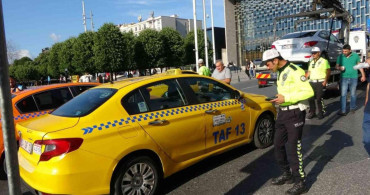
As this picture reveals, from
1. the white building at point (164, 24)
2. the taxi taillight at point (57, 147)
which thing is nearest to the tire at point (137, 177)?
the taxi taillight at point (57, 147)

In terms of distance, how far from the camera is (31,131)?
3.30 metres

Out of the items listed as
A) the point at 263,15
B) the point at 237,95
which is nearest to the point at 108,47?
the point at 263,15

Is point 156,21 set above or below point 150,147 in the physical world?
above

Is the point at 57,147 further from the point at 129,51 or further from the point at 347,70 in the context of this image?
the point at 129,51

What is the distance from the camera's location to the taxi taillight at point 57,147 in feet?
9.91

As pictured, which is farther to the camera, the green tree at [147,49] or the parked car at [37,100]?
the green tree at [147,49]

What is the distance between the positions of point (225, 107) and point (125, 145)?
184 centimetres

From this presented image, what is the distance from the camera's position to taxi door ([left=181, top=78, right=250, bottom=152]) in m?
4.35

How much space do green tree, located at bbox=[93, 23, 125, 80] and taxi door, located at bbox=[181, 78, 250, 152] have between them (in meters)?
32.4

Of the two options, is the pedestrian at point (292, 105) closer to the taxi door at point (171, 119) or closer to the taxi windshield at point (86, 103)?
the taxi door at point (171, 119)

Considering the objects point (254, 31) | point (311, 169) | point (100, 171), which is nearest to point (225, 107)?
point (311, 169)

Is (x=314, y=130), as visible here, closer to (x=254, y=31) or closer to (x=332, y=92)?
(x=332, y=92)

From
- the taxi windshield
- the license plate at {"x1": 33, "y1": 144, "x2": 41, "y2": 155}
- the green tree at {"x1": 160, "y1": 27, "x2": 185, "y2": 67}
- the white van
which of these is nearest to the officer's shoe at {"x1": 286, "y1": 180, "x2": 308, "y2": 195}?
the taxi windshield

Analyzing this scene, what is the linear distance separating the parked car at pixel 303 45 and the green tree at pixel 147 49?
107 ft
